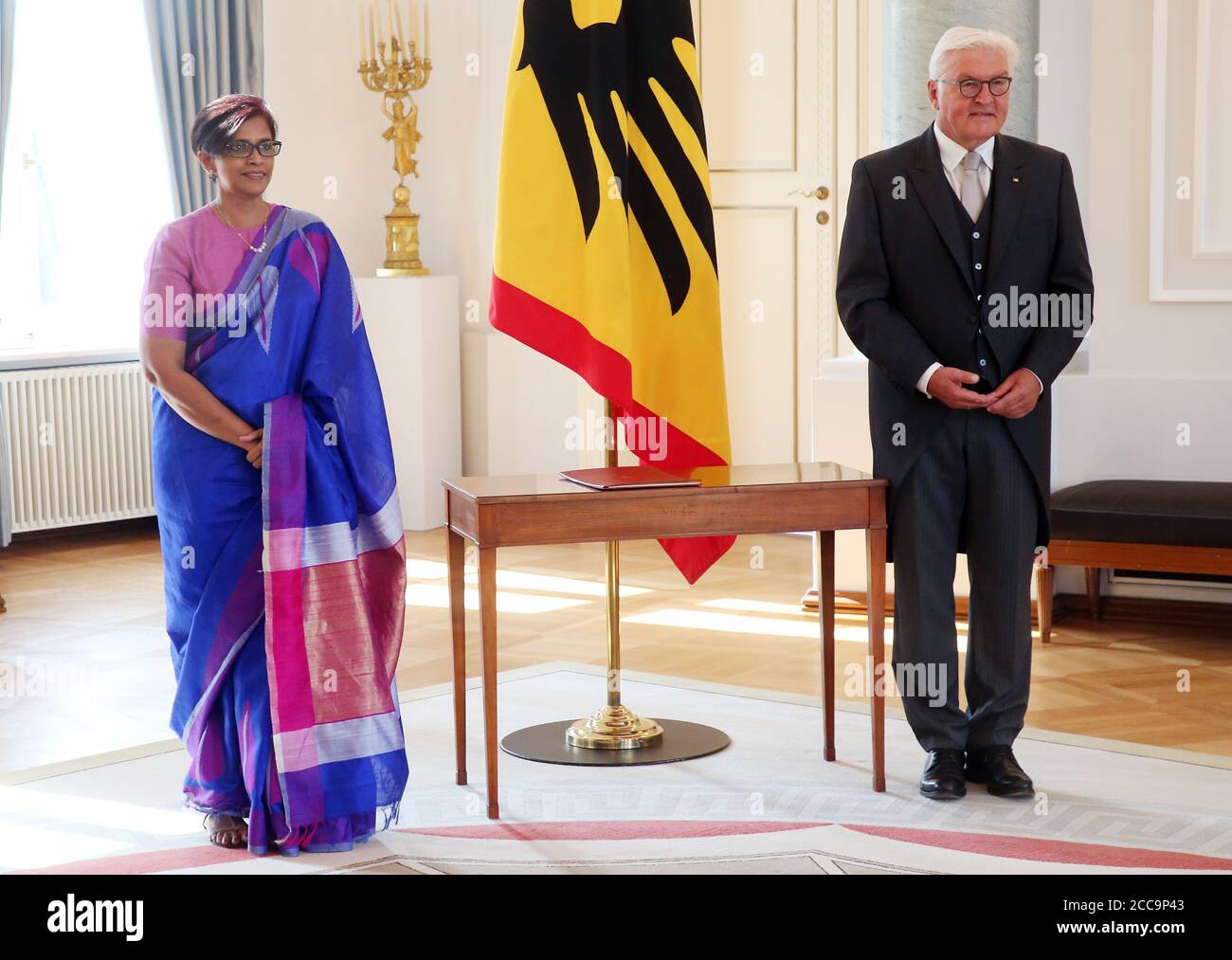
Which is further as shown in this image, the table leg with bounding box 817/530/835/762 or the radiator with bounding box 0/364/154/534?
the radiator with bounding box 0/364/154/534

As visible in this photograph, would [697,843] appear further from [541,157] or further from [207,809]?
[541,157]

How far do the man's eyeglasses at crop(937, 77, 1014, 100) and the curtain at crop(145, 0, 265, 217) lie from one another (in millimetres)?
5347

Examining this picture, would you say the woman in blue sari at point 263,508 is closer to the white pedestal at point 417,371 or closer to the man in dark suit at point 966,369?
the man in dark suit at point 966,369

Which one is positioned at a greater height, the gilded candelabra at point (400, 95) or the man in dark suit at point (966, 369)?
the gilded candelabra at point (400, 95)

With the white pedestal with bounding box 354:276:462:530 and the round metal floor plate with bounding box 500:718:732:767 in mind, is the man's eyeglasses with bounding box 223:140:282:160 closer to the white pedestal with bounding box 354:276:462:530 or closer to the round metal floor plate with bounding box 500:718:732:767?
the round metal floor plate with bounding box 500:718:732:767

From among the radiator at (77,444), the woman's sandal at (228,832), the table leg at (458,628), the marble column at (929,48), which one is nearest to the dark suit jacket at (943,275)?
the table leg at (458,628)

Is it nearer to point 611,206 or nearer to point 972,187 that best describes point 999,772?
point 972,187

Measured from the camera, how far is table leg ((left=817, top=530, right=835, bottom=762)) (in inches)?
166

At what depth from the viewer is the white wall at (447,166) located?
28.9 ft

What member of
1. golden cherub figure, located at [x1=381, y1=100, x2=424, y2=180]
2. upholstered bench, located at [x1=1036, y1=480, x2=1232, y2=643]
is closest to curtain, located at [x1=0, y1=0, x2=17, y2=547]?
golden cherub figure, located at [x1=381, y1=100, x2=424, y2=180]

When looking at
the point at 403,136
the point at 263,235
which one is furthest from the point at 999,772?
the point at 403,136

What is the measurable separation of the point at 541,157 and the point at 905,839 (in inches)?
74.3

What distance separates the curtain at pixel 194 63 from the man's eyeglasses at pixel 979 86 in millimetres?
5347

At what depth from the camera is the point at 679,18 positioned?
429 centimetres
